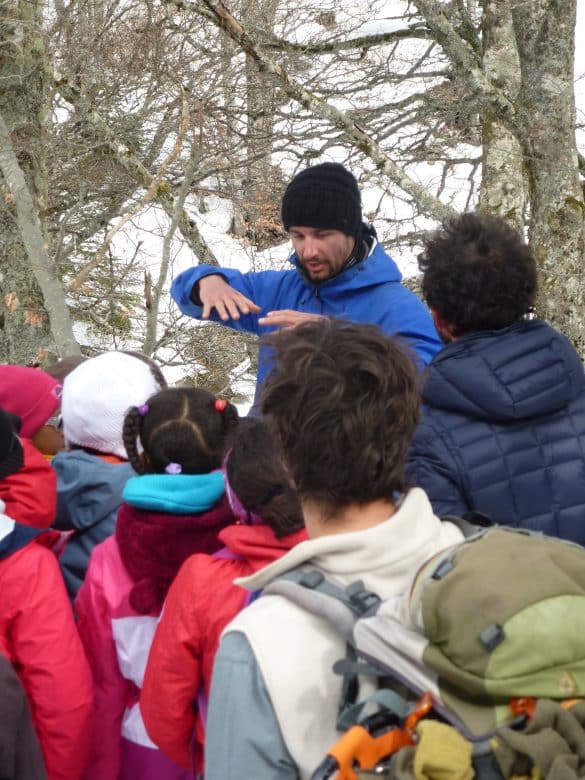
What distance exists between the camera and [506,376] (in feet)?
6.72

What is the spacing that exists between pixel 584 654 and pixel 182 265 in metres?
11.2

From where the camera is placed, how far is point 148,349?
4059mm

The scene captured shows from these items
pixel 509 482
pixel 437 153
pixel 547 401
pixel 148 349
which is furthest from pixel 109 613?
pixel 437 153

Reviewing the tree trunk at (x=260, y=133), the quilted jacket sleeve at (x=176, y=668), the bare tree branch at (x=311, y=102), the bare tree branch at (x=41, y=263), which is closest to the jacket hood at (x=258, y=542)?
the quilted jacket sleeve at (x=176, y=668)

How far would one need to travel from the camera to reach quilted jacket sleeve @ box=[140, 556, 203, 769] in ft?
6.01

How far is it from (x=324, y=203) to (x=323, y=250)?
16cm

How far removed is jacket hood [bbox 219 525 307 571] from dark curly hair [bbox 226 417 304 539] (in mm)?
18

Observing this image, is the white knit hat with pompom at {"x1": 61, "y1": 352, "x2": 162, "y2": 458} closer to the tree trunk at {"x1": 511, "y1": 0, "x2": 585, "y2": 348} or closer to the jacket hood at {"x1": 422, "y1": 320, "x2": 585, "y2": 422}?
the jacket hood at {"x1": 422, "y1": 320, "x2": 585, "y2": 422}

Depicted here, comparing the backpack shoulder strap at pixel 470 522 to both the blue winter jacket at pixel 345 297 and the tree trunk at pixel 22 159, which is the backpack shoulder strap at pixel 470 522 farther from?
the tree trunk at pixel 22 159

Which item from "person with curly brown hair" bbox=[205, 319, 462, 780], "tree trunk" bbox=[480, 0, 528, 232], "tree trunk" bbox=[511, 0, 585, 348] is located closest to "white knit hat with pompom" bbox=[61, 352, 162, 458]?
"person with curly brown hair" bbox=[205, 319, 462, 780]

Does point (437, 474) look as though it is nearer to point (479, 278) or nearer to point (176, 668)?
point (479, 278)

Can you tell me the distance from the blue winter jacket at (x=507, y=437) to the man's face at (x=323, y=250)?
1.00m

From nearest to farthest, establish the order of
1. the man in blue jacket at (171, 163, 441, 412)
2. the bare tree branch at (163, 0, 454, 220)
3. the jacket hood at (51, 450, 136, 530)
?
1. the jacket hood at (51, 450, 136, 530)
2. the man in blue jacket at (171, 163, 441, 412)
3. the bare tree branch at (163, 0, 454, 220)

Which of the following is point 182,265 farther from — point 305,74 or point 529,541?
point 529,541
